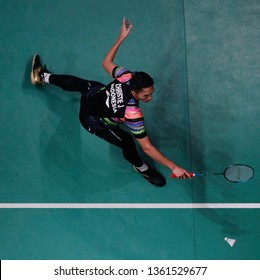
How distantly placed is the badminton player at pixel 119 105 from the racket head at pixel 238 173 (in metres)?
A: 0.85

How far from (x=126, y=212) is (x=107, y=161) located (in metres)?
0.83

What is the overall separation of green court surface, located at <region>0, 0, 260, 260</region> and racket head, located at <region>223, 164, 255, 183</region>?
0.46 meters

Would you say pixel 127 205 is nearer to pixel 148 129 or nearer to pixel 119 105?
pixel 148 129

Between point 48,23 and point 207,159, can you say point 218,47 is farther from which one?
point 48,23

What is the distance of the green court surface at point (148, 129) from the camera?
6105 mm

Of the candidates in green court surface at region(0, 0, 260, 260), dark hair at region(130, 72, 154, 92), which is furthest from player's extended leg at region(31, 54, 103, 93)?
dark hair at region(130, 72, 154, 92)

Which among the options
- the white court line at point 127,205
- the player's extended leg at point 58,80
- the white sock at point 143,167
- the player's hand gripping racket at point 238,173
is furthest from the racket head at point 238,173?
the player's extended leg at point 58,80

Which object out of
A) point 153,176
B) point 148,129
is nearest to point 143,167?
point 153,176

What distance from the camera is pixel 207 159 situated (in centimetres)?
614

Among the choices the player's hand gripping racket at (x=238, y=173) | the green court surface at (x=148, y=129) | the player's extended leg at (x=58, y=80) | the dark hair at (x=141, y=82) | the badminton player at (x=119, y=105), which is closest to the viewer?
the dark hair at (x=141, y=82)

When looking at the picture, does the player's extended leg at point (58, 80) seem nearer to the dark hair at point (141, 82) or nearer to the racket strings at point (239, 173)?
the dark hair at point (141, 82)

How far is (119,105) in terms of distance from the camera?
4996 mm

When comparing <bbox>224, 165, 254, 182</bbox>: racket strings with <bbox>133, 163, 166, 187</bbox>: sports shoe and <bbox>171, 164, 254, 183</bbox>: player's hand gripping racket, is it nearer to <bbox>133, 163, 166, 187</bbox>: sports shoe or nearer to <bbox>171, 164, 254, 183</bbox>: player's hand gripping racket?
<bbox>171, 164, 254, 183</bbox>: player's hand gripping racket

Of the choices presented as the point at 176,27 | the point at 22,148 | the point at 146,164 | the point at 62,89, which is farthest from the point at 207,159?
the point at 22,148
